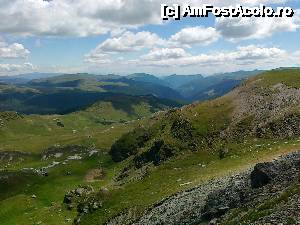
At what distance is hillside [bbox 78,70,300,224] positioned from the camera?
8700 centimetres

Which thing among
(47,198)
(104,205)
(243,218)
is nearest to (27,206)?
(47,198)

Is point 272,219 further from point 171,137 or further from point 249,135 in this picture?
point 171,137

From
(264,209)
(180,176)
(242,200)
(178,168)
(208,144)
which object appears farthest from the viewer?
A: (208,144)

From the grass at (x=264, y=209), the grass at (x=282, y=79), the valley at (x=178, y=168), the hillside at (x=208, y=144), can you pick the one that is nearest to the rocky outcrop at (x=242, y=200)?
the grass at (x=264, y=209)

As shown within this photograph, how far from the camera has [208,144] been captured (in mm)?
124312

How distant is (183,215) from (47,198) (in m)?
90.1

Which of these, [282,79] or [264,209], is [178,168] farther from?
[264,209]

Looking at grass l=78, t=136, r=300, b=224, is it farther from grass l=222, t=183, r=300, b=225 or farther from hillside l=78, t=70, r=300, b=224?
grass l=222, t=183, r=300, b=225

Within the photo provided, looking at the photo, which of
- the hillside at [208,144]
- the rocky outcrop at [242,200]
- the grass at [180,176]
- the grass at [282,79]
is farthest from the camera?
the grass at [282,79]

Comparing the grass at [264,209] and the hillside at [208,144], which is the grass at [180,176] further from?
the grass at [264,209]

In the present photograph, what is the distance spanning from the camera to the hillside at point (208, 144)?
87000mm

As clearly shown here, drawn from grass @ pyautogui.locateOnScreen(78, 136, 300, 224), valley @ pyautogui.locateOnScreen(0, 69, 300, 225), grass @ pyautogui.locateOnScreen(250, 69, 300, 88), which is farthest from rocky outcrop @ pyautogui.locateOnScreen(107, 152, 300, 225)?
grass @ pyautogui.locateOnScreen(250, 69, 300, 88)

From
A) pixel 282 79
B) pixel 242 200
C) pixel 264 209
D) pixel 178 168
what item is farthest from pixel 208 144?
pixel 264 209

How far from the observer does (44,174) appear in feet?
592
